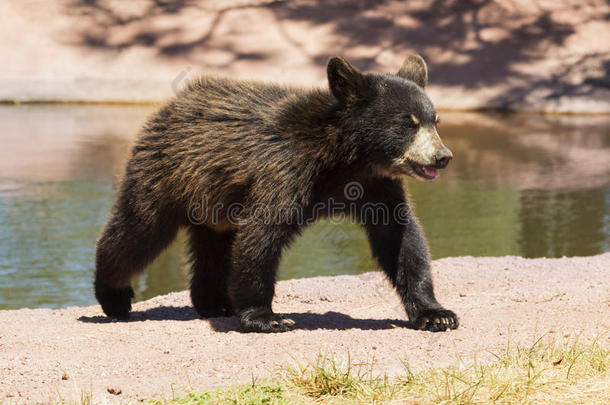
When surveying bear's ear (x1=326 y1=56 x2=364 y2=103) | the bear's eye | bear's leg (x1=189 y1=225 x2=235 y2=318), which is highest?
bear's ear (x1=326 y1=56 x2=364 y2=103)

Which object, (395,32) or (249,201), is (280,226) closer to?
(249,201)

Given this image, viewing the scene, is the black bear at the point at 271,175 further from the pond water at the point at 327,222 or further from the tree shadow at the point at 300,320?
the pond water at the point at 327,222

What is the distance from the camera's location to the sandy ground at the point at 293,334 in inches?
180

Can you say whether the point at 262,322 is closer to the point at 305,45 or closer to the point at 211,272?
the point at 211,272

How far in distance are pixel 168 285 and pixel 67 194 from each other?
3.15m

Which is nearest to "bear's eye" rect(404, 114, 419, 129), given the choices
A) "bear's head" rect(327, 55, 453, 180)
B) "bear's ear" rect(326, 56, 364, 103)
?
"bear's head" rect(327, 55, 453, 180)

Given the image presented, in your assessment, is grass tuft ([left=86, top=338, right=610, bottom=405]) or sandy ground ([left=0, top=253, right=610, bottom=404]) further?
sandy ground ([left=0, top=253, right=610, bottom=404])

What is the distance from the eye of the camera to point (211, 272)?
21.4 ft

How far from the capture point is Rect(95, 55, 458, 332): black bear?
5.50 metres

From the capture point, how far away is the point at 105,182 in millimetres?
11680

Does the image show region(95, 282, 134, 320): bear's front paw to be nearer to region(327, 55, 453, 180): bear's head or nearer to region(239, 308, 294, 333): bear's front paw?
region(239, 308, 294, 333): bear's front paw

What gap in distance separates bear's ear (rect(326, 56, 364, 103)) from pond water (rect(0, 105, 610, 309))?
6.50ft

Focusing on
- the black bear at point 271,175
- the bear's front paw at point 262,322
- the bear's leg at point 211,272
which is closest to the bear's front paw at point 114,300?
the black bear at point 271,175

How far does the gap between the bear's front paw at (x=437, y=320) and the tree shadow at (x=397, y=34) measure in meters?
13.6
